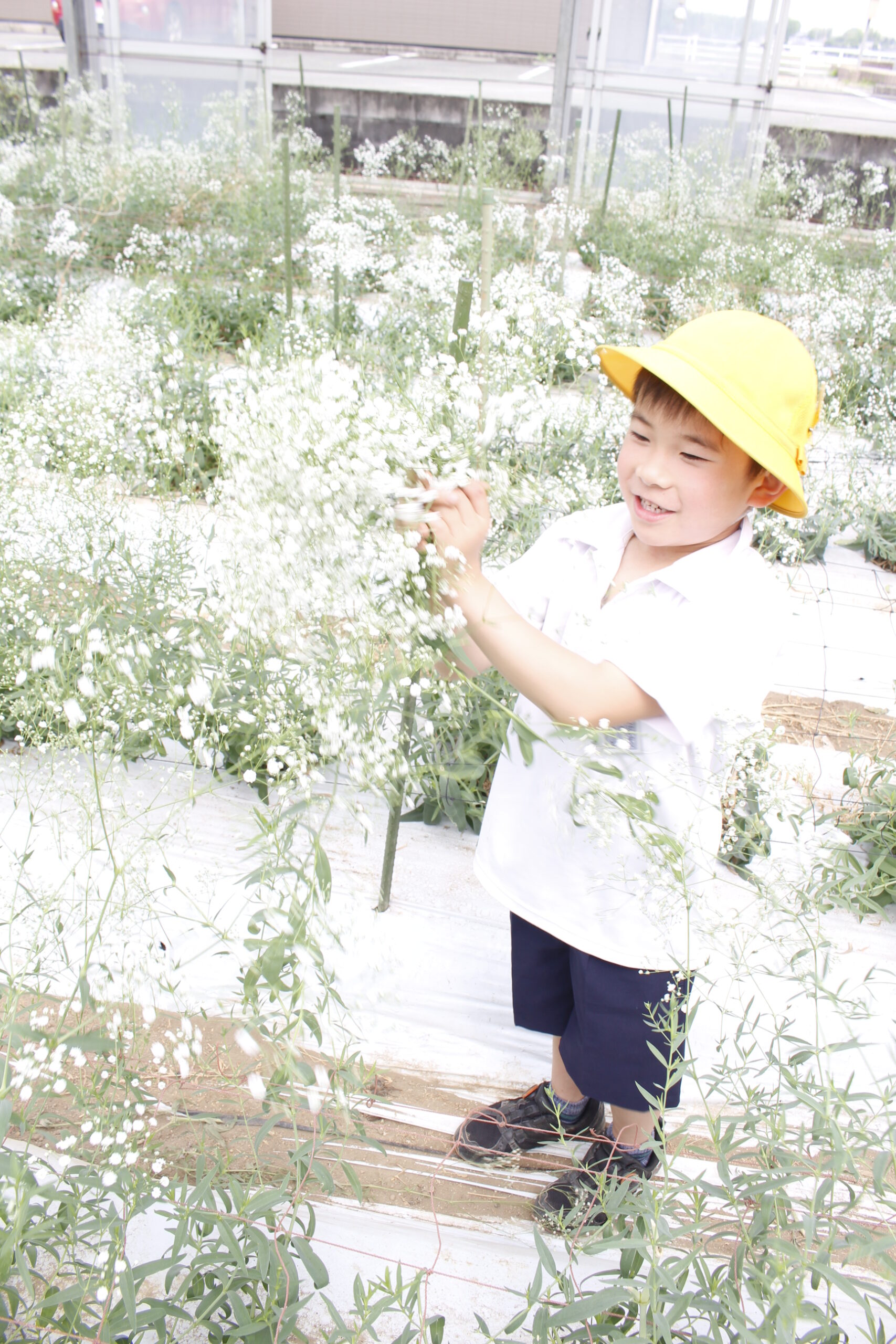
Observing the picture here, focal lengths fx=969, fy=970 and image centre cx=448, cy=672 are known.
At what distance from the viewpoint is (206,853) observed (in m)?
2.37

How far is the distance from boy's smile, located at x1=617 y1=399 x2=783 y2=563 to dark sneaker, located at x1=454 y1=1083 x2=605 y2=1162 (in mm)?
1044

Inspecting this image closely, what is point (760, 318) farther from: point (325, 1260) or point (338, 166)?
point (338, 166)

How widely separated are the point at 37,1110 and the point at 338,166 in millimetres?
5665

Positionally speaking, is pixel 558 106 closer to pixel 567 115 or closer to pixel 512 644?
pixel 567 115

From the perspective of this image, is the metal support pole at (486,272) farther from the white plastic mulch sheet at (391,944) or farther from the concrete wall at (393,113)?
the concrete wall at (393,113)

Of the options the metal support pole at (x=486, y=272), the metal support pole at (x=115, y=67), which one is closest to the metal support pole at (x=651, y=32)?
the metal support pole at (x=115, y=67)

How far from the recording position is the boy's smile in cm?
132

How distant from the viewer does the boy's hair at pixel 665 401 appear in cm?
132

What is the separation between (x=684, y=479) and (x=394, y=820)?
1045mm

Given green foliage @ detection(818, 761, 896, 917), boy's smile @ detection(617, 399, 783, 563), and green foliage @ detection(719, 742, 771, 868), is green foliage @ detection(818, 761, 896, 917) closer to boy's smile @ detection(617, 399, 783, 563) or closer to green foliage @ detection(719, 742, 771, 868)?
green foliage @ detection(719, 742, 771, 868)

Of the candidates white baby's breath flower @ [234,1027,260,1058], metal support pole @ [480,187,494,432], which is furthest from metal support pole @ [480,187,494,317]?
white baby's breath flower @ [234,1027,260,1058]

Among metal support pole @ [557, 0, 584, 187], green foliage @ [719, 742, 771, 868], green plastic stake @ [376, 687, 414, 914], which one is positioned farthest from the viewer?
metal support pole @ [557, 0, 584, 187]

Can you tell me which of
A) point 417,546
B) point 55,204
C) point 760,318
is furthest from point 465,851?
point 55,204

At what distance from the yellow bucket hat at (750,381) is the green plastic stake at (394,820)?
0.69 metres
